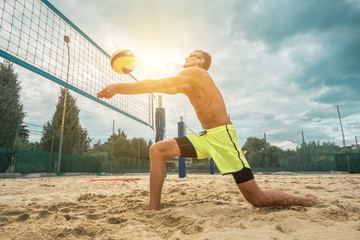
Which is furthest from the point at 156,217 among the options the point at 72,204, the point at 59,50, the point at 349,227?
the point at 59,50

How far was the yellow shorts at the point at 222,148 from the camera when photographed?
1.96m

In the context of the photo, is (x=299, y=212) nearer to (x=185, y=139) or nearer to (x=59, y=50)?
(x=185, y=139)

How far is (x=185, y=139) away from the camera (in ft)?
7.13

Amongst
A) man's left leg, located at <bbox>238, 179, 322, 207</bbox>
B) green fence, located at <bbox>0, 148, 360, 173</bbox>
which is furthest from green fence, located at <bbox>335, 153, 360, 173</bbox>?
man's left leg, located at <bbox>238, 179, 322, 207</bbox>

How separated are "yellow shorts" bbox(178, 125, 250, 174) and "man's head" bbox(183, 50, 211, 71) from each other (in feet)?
2.88

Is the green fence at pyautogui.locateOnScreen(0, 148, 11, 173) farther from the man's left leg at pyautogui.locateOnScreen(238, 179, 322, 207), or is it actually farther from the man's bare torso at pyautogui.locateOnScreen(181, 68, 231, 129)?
the man's left leg at pyautogui.locateOnScreen(238, 179, 322, 207)

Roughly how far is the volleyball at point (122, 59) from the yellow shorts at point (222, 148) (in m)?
2.24

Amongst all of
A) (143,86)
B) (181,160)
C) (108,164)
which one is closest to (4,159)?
(181,160)

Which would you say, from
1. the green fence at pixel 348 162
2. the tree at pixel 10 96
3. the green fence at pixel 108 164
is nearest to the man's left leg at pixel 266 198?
the green fence at pixel 108 164

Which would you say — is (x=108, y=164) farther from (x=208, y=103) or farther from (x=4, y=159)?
(x=208, y=103)

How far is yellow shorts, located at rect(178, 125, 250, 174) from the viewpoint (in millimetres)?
1955

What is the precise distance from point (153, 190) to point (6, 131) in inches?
439

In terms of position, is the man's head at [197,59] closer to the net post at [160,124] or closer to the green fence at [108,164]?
the net post at [160,124]

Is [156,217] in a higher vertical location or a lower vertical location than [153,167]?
lower
